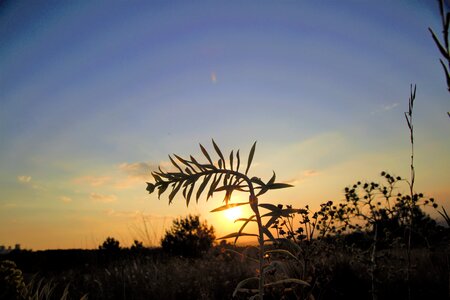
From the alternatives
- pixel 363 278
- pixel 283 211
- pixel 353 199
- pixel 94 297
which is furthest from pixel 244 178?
pixel 94 297

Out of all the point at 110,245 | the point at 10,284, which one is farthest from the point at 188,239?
the point at 10,284

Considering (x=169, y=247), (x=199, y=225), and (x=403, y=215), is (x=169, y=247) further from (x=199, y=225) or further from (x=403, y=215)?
(x=403, y=215)

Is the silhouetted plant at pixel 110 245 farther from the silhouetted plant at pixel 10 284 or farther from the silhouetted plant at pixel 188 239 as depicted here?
the silhouetted plant at pixel 10 284

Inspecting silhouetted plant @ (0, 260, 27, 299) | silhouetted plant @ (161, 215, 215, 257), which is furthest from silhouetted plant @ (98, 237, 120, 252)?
silhouetted plant @ (0, 260, 27, 299)

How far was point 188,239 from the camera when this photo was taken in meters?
19.7

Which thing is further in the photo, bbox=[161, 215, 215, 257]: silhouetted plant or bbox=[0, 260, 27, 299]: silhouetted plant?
bbox=[161, 215, 215, 257]: silhouetted plant

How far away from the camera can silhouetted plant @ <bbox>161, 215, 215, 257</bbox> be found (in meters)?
19.5

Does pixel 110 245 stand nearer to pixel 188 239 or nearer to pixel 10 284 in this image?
pixel 188 239

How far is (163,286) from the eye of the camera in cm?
763

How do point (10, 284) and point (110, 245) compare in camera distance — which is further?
point (110, 245)

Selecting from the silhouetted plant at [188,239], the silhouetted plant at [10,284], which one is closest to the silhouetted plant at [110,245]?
the silhouetted plant at [188,239]

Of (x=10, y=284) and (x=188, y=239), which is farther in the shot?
(x=188, y=239)

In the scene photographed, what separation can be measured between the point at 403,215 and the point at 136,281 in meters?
6.78

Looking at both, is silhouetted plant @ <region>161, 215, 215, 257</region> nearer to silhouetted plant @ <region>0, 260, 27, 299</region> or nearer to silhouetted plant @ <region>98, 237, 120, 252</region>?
silhouetted plant @ <region>98, 237, 120, 252</region>
